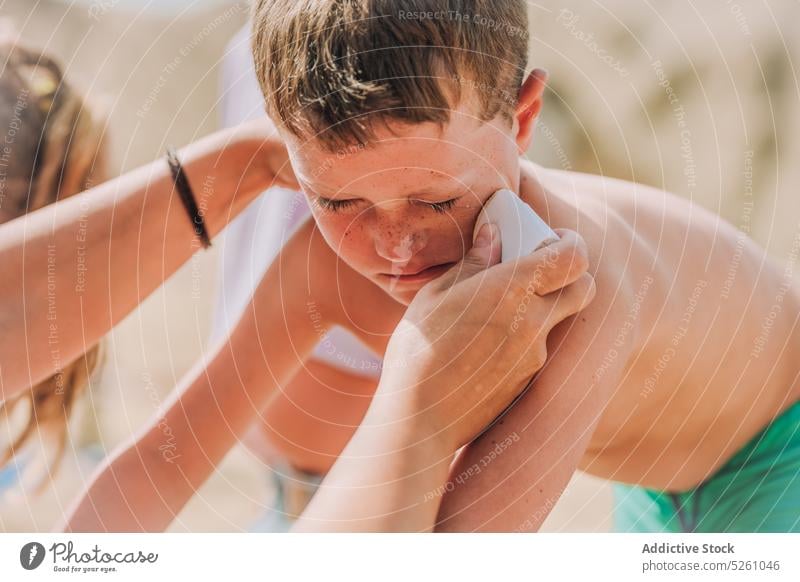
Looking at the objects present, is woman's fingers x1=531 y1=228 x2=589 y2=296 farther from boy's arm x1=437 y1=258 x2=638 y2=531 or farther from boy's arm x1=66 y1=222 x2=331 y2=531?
boy's arm x1=66 y1=222 x2=331 y2=531

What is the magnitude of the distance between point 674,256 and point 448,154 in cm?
26

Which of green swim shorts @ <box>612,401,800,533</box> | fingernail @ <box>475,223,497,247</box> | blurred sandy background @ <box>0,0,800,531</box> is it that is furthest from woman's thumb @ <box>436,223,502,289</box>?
green swim shorts @ <box>612,401,800,533</box>

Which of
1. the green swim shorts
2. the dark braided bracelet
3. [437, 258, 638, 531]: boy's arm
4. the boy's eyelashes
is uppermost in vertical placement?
the dark braided bracelet

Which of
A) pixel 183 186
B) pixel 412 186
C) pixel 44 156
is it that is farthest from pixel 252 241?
pixel 412 186

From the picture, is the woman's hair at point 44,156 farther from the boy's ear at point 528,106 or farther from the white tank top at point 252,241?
the boy's ear at point 528,106

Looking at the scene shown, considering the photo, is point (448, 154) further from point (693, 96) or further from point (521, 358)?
point (693, 96)

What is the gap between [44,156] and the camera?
30.3 inches

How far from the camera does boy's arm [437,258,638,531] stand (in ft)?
1.98

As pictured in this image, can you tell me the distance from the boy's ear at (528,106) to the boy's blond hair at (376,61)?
46 mm

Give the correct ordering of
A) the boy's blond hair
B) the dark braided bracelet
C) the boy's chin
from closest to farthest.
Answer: the boy's blond hair → the boy's chin → the dark braided bracelet

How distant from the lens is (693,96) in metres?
0.80

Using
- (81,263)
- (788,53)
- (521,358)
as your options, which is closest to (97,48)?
(81,263)

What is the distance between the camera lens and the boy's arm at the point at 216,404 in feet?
2.53
